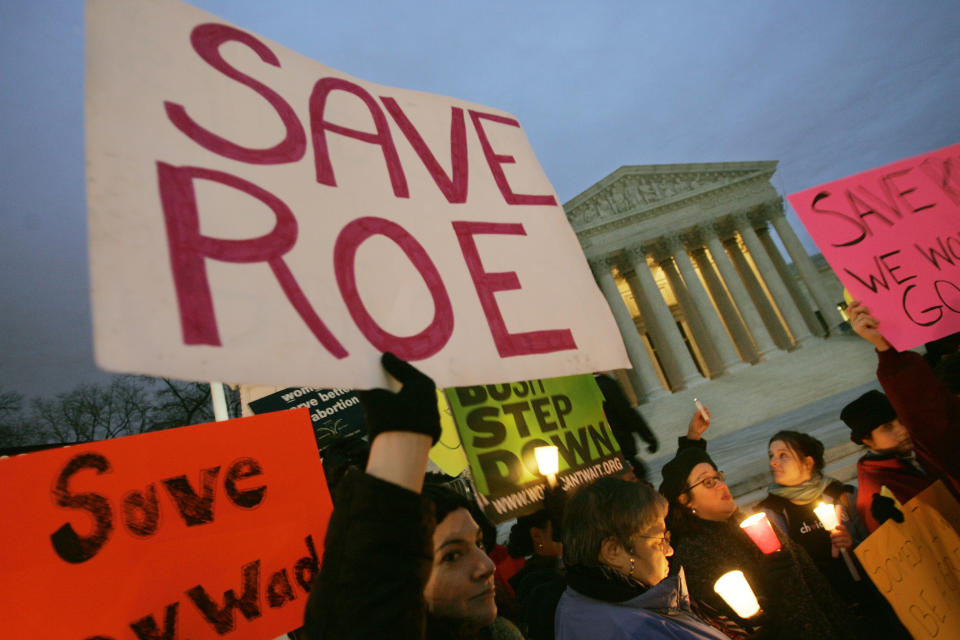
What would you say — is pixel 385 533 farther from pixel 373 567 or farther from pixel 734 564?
pixel 734 564

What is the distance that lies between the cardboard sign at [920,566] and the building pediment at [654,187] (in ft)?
94.3

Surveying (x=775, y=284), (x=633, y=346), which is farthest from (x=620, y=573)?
(x=775, y=284)

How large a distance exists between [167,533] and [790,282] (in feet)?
121

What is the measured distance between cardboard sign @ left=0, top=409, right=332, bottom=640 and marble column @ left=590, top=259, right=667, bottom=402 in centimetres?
2609

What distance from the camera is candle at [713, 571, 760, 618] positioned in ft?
7.92

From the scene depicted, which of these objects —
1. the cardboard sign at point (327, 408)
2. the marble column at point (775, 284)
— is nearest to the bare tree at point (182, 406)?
the cardboard sign at point (327, 408)

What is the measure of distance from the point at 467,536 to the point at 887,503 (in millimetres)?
2509

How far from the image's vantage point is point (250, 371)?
0.93m

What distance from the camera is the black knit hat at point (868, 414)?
320cm

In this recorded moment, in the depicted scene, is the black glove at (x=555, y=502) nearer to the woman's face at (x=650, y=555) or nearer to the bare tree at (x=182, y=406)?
the woman's face at (x=650, y=555)

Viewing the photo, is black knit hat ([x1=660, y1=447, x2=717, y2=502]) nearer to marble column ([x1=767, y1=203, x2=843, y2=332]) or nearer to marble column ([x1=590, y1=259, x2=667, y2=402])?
marble column ([x1=590, y1=259, x2=667, y2=402])

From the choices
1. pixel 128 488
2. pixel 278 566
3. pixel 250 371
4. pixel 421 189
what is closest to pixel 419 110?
pixel 421 189

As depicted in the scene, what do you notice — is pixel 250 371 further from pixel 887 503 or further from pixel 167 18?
pixel 887 503

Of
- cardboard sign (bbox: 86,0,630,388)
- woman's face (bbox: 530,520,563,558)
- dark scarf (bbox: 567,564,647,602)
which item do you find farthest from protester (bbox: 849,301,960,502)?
woman's face (bbox: 530,520,563,558)
